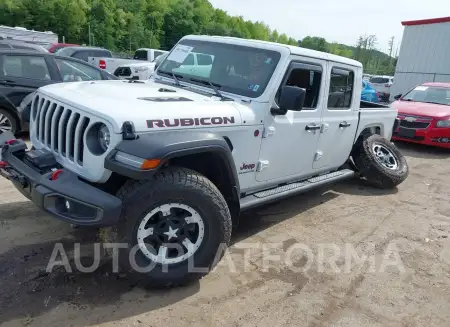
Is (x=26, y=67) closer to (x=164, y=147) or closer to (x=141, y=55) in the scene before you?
(x=164, y=147)

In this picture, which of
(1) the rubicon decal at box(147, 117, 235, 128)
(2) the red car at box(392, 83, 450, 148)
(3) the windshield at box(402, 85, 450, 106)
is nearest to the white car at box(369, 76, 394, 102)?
(3) the windshield at box(402, 85, 450, 106)

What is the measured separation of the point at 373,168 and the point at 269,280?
312cm

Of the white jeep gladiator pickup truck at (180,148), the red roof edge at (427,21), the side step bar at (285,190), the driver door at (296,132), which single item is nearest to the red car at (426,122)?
the side step bar at (285,190)

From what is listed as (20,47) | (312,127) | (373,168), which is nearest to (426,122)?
(373,168)

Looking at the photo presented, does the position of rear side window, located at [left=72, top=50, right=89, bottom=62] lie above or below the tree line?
below

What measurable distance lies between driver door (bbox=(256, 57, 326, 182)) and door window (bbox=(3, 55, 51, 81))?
4.88 meters

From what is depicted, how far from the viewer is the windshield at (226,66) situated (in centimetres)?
386

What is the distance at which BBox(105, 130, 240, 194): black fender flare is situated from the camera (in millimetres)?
2670

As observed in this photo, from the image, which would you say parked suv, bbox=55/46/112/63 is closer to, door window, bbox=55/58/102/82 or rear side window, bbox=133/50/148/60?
rear side window, bbox=133/50/148/60

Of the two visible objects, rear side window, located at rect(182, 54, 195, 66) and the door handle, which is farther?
rear side window, located at rect(182, 54, 195, 66)

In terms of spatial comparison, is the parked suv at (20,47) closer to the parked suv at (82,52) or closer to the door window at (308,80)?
the parked suv at (82,52)

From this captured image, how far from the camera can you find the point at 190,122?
3.10 meters

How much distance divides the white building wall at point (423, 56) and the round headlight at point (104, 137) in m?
18.5

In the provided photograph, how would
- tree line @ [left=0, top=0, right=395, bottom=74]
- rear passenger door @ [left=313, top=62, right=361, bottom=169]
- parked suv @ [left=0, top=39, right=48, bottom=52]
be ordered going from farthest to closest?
tree line @ [left=0, top=0, right=395, bottom=74], parked suv @ [left=0, top=39, right=48, bottom=52], rear passenger door @ [left=313, top=62, right=361, bottom=169]
